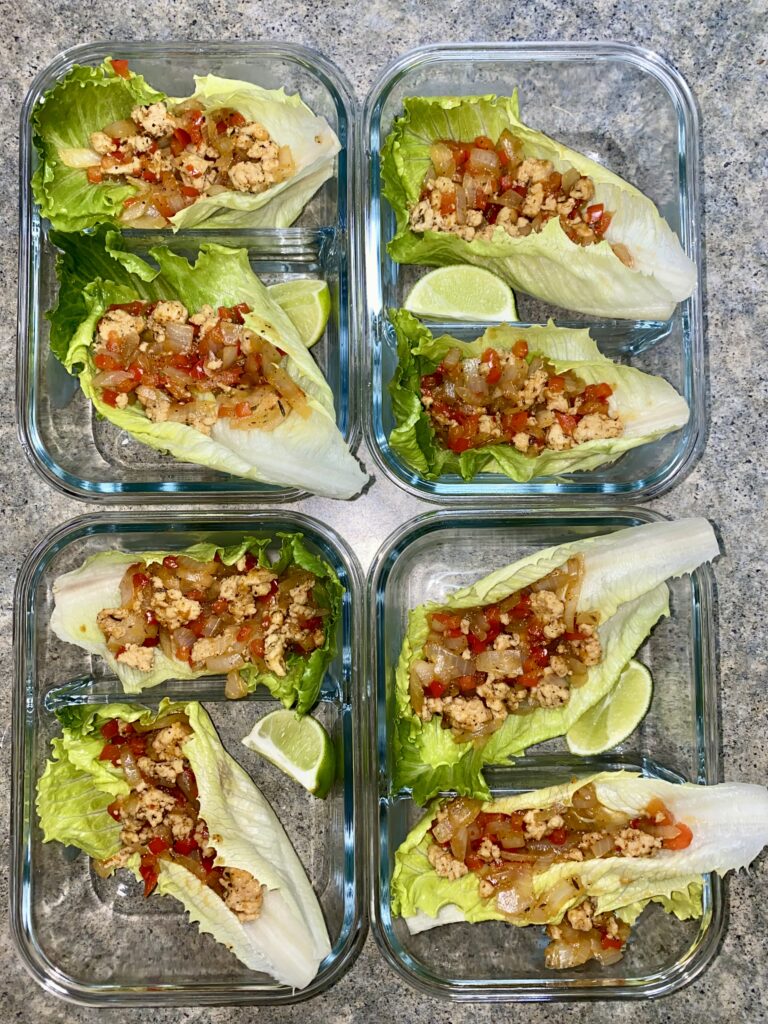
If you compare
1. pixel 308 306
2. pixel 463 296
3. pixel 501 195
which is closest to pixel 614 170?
pixel 501 195

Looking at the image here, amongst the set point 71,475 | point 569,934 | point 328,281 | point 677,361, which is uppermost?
point 328,281

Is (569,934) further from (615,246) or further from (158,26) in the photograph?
(158,26)

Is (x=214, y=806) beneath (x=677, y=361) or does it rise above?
beneath

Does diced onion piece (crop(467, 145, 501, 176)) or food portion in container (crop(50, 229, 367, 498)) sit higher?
diced onion piece (crop(467, 145, 501, 176))

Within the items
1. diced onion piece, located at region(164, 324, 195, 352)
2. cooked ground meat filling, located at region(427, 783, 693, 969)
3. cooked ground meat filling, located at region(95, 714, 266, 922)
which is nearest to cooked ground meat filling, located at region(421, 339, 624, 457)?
diced onion piece, located at region(164, 324, 195, 352)

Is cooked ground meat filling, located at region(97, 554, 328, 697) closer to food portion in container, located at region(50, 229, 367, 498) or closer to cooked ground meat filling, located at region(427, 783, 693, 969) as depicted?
food portion in container, located at region(50, 229, 367, 498)

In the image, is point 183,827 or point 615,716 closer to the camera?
point 183,827

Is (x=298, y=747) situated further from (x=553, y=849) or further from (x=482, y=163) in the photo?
(x=482, y=163)

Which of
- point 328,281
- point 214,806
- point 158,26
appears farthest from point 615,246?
point 214,806
